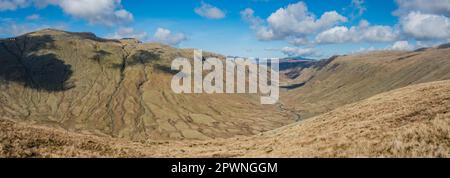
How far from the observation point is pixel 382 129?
35.1 meters

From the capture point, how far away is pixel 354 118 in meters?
49.4
